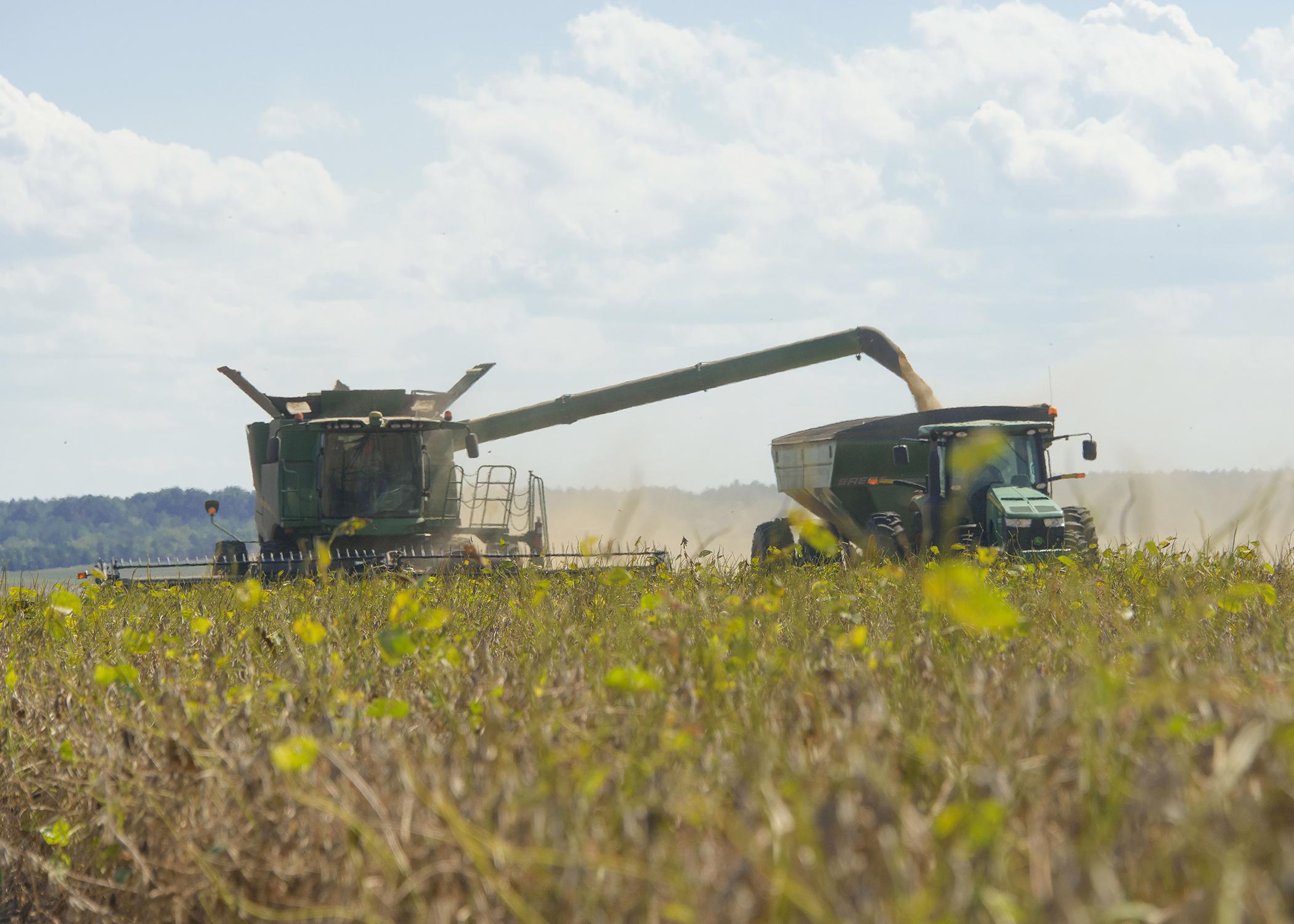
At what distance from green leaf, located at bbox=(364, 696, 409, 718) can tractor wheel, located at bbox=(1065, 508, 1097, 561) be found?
9626mm

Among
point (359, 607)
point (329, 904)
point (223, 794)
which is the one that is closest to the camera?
point (329, 904)

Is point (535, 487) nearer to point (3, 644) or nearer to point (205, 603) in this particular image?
point (205, 603)

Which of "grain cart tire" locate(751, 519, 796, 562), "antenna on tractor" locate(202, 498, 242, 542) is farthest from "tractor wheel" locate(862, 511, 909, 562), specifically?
"antenna on tractor" locate(202, 498, 242, 542)

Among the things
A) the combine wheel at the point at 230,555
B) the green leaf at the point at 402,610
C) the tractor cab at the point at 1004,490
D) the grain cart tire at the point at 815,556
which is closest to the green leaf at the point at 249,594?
the green leaf at the point at 402,610

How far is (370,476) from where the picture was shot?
49.2 ft

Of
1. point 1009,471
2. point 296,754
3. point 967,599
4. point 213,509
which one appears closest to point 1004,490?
point 1009,471

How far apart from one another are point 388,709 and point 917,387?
16.0m

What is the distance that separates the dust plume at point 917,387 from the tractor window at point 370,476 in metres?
7.48

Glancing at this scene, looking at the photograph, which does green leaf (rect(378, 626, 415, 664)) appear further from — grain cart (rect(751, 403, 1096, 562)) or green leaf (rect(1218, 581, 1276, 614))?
grain cart (rect(751, 403, 1096, 562))

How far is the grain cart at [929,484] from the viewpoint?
489 inches

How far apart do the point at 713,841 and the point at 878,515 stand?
11853mm

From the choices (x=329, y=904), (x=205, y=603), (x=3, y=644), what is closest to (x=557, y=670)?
(x=329, y=904)

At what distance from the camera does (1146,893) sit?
6.08ft

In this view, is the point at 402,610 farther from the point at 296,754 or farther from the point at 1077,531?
the point at 1077,531
